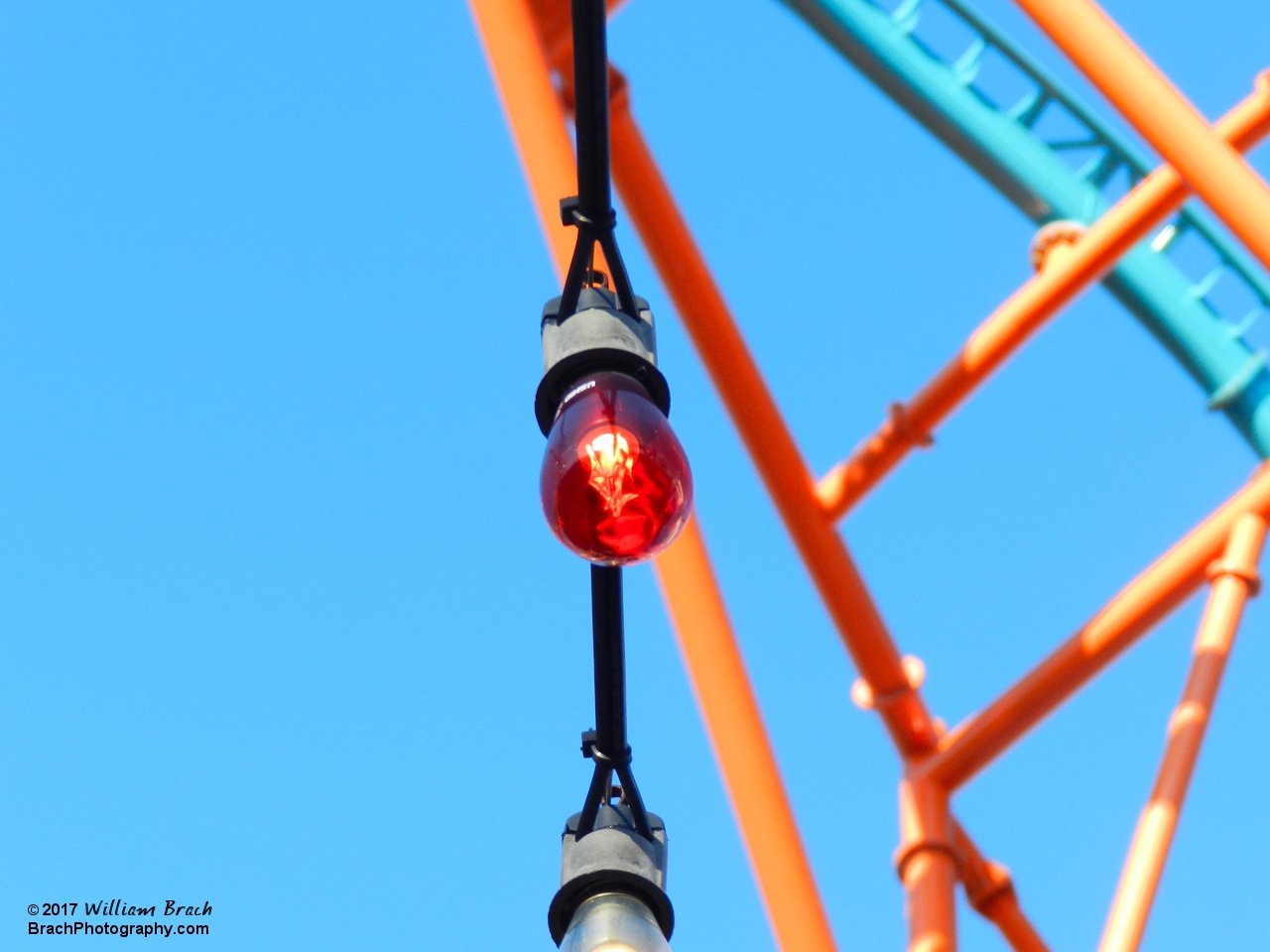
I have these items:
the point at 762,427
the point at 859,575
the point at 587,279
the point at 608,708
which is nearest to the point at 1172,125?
the point at 762,427

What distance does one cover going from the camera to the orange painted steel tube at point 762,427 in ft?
17.2

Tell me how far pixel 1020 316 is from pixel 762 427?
0.92 meters

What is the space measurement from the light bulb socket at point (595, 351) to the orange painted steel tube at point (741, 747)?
1.98 meters

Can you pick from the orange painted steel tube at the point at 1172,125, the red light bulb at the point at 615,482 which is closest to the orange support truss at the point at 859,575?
the orange painted steel tube at the point at 1172,125

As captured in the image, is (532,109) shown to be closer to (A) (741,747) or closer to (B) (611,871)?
(A) (741,747)

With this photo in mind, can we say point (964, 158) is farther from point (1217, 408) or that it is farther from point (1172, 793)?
point (1172, 793)

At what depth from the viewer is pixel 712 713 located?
14.6ft

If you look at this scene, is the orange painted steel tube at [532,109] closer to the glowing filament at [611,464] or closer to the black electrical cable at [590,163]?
the black electrical cable at [590,163]

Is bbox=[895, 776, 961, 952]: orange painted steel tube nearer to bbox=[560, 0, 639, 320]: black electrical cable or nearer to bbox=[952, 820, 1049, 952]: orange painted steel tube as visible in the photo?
bbox=[952, 820, 1049, 952]: orange painted steel tube

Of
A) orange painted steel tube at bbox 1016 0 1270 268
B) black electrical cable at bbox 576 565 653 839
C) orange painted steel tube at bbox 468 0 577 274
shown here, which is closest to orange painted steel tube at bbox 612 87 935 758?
orange painted steel tube at bbox 468 0 577 274

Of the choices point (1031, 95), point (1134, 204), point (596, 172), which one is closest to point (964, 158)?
point (1031, 95)

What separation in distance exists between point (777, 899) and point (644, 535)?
2.47m

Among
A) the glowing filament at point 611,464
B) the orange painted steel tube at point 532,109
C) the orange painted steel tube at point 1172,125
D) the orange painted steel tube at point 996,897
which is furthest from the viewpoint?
the orange painted steel tube at point 996,897

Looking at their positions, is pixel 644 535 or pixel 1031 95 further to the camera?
pixel 1031 95
